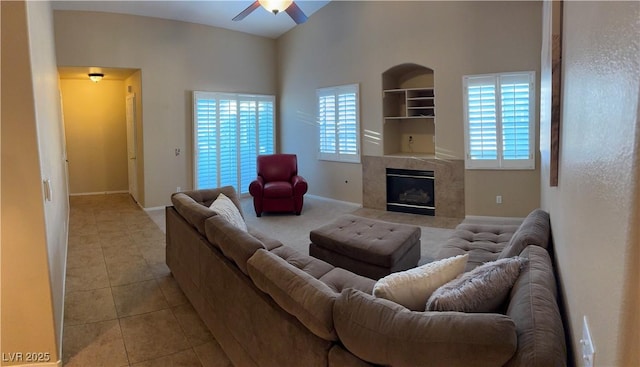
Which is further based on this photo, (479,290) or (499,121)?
(499,121)

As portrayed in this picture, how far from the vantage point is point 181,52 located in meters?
7.48

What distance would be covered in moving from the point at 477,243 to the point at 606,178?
101 inches

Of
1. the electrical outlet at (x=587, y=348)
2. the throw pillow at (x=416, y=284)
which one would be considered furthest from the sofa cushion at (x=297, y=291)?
the electrical outlet at (x=587, y=348)

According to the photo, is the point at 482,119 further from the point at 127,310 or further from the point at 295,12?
the point at 127,310

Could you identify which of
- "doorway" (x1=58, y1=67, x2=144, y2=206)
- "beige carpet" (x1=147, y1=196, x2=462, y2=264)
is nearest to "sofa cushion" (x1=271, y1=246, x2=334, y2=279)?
"beige carpet" (x1=147, y1=196, x2=462, y2=264)

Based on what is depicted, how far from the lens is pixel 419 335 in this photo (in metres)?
1.31

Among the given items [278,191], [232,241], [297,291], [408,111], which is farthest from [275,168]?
[297,291]

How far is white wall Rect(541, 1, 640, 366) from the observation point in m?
0.71

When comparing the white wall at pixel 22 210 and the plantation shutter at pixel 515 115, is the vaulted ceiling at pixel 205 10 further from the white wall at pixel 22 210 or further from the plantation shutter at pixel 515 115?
the white wall at pixel 22 210

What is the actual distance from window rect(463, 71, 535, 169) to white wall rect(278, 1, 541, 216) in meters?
0.12

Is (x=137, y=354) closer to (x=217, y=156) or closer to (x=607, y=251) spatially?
(x=607, y=251)

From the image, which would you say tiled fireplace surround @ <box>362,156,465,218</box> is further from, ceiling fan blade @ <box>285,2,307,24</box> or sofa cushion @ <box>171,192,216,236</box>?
sofa cushion @ <box>171,192,216,236</box>

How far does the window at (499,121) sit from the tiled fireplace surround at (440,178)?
0.26 m

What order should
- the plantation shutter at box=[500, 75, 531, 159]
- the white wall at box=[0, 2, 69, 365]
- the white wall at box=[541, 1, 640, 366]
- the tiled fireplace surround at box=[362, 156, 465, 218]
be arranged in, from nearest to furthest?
the white wall at box=[541, 1, 640, 366]
the white wall at box=[0, 2, 69, 365]
the plantation shutter at box=[500, 75, 531, 159]
the tiled fireplace surround at box=[362, 156, 465, 218]
